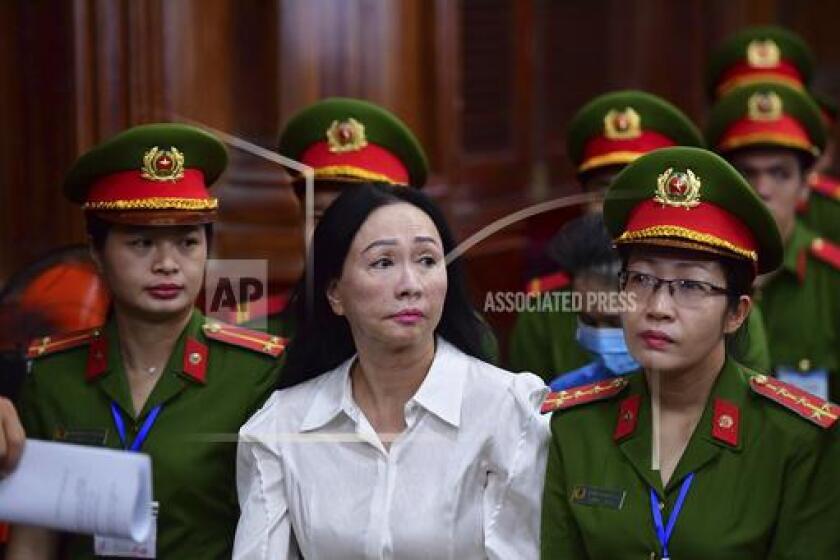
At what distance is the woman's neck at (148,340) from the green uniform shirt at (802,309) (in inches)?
68.5

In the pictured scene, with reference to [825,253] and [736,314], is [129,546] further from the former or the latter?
[825,253]

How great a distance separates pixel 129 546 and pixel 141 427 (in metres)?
0.24

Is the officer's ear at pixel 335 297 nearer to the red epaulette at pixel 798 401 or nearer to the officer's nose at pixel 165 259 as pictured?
the officer's nose at pixel 165 259

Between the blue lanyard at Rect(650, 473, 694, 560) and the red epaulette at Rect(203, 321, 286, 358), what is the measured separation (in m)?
0.78

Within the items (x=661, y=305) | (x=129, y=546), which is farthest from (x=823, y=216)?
(x=129, y=546)

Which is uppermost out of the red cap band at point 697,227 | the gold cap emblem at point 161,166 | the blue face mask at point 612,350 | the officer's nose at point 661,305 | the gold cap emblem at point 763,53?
the gold cap emblem at point 763,53

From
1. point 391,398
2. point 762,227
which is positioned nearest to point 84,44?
point 391,398

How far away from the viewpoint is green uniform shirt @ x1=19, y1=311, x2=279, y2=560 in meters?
3.09

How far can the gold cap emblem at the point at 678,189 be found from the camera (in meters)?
2.84

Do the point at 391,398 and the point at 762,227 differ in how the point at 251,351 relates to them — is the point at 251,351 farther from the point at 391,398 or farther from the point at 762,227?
the point at 762,227

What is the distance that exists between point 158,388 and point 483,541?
698 millimetres

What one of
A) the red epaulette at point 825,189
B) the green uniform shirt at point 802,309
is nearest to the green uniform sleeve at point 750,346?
the green uniform shirt at point 802,309

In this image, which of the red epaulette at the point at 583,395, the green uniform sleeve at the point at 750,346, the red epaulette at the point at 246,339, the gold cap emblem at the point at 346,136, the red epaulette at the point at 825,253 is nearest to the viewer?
the red epaulette at the point at 583,395

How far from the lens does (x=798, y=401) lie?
110 inches
